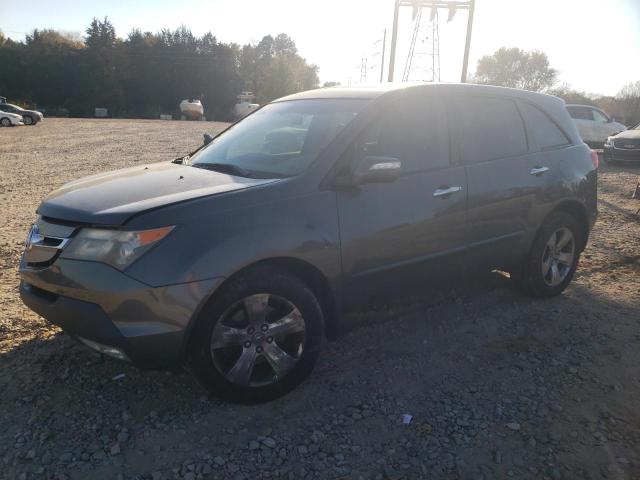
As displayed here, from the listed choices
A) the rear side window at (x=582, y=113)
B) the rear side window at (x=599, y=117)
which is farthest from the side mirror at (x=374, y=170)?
the rear side window at (x=599, y=117)

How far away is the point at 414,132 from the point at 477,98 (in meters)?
0.81

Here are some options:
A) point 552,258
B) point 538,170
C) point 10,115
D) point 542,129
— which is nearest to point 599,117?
point 542,129

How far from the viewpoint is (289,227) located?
3.01 meters

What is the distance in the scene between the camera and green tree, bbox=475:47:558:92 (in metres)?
64.9

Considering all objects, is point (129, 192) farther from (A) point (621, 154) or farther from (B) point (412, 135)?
(A) point (621, 154)

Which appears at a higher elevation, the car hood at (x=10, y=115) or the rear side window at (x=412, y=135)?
the rear side window at (x=412, y=135)

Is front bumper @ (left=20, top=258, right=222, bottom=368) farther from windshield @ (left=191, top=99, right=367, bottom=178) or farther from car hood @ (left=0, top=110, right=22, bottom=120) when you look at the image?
car hood @ (left=0, top=110, right=22, bottom=120)

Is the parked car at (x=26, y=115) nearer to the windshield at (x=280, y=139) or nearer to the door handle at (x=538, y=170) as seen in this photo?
the windshield at (x=280, y=139)

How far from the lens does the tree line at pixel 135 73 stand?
6141cm

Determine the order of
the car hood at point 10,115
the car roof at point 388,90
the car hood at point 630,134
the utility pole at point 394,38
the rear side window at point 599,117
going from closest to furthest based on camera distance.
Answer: the car roof at point 388,90
the car hood at point 630,134
the utility pole at point 394,38
the rear side window at point 599,117
the car hood at point 10,115

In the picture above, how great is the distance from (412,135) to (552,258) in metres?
1.98

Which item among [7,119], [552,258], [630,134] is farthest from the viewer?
[7,119]

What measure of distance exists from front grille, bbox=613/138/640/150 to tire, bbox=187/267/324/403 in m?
15.1

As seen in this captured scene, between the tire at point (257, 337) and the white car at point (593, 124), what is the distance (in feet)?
61.7
